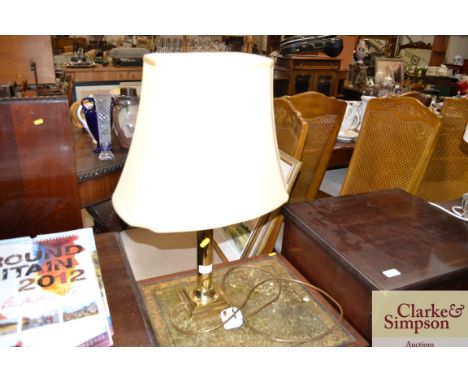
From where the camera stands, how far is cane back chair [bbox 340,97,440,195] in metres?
1.39

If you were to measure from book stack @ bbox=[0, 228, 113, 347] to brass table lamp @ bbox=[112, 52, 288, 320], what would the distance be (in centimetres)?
21

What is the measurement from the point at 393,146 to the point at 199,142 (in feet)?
3.79

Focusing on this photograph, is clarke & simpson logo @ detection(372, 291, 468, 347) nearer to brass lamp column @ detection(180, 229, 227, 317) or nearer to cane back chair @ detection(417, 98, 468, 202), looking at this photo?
brass lamp column @ detection(180, 229, 227, 317)

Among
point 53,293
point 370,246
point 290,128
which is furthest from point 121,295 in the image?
point 290,128

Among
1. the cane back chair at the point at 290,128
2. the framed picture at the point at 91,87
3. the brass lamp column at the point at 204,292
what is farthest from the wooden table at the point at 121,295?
the framed picture at the point at 91,87

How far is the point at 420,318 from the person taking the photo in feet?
2.73

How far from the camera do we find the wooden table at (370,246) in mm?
816

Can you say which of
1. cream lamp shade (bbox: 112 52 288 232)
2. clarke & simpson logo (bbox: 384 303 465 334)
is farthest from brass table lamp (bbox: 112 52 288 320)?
clarke & simpson logo (bbox: 384 303 465 334)

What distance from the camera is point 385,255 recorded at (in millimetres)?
866

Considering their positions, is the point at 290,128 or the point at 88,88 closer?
the point at 290,128

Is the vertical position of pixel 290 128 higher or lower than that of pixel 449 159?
higher

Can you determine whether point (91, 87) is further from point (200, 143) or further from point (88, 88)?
point (200, 143)

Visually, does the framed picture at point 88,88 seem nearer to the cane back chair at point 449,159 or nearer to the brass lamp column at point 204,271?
the cane back chair at point 449,159

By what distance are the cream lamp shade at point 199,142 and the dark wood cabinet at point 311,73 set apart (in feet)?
13.7
